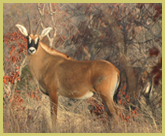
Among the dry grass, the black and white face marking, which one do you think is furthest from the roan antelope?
the dry grass

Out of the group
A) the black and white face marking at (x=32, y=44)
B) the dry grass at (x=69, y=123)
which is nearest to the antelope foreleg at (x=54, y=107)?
the dry grass at (x=69, y=123)

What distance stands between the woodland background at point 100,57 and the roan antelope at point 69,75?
39cm

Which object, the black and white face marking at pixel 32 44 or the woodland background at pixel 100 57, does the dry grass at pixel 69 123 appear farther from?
the black and white face marking at pixel 32 44

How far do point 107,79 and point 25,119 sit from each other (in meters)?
2.47

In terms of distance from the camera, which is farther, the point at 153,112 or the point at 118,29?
the point at 118,29

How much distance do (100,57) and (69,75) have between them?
3.24m

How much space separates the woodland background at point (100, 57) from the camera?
864 cm

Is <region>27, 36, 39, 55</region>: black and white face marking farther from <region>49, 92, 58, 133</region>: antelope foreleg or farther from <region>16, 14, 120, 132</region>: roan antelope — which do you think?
<region>49, 92, 58, 133</region>: antelope foreleg

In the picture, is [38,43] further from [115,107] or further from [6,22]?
[6,22]

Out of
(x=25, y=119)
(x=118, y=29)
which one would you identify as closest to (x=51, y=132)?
(x=25, y=119)

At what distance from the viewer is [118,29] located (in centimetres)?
1054

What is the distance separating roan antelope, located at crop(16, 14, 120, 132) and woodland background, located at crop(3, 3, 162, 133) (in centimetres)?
39

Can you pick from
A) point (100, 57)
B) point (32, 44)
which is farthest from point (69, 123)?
point (100, 57)

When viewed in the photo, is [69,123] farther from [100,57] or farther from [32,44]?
[100,57]
